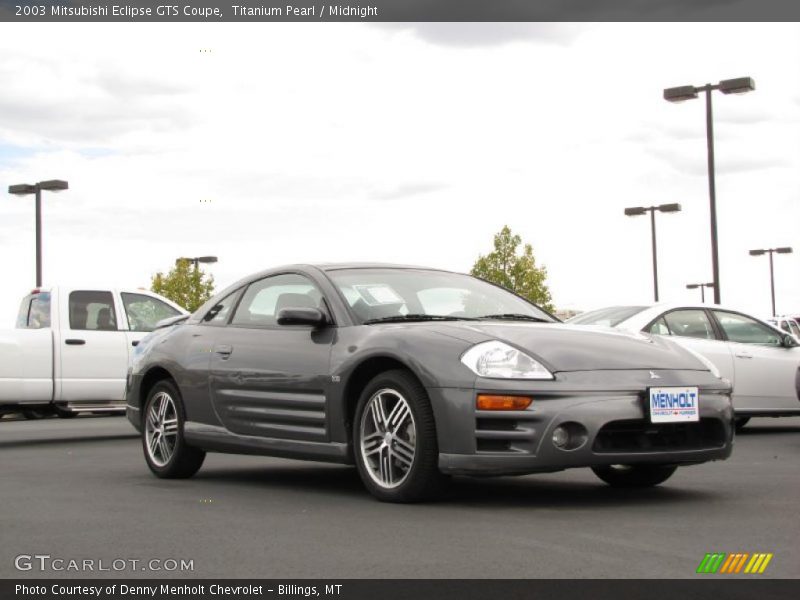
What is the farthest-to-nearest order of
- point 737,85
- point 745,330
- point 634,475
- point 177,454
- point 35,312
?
1. point 737,85
2. point 35,312
3. point 745,330
4. point 177,454
5. point 634,475

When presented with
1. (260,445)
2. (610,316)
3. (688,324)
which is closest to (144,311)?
(610,316)

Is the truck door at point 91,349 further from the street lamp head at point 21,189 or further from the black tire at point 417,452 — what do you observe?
the street lamp head at point 21,189

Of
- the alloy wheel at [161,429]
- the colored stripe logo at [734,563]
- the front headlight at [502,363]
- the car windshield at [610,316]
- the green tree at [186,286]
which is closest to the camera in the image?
the colored stripe logo at [734,563]

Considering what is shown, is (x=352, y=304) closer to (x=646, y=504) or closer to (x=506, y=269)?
(x=646, y=504)

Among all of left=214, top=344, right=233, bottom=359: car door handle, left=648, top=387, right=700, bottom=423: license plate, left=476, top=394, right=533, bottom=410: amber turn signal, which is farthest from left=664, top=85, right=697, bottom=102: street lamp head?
left=476, top=394, right=533, bottom=410: amber turn signal

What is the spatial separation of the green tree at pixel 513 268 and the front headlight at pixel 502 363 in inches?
1809

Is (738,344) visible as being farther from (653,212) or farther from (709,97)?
(653,212)

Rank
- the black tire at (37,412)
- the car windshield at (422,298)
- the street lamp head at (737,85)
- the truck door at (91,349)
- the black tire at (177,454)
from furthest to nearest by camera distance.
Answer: the street lamp head at (737,85) → the truck door at (91,349) → the black tire at (37,412) → the black tire at (177,454) → the car windshield at (422,298)

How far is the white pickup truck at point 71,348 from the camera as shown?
46.6ft

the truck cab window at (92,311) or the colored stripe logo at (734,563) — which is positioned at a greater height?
the truck cab window at (92,311)

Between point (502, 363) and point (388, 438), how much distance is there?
0.81 meters

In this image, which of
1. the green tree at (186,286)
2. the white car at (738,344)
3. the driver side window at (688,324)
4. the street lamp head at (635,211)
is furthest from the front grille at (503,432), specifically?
the green tree at (186,286)

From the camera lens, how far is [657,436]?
7.02 m

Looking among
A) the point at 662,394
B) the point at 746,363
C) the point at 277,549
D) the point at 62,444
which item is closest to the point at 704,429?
the point at 662,394
